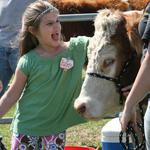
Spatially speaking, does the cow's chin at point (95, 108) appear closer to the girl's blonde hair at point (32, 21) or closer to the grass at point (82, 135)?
the girl's blonde hair at point (32, 21)

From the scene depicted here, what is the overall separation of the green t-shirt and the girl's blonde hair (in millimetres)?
180

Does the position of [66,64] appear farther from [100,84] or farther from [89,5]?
[89,5]

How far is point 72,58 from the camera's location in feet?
13.3

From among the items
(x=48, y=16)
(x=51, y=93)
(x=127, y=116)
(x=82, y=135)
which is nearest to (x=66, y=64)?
(x=51, y=93)

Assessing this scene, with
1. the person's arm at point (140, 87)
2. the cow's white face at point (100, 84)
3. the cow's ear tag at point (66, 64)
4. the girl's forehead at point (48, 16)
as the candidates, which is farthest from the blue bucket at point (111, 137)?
the person's arm at point (140, 87)

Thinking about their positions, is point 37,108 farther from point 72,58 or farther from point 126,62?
point 126,62

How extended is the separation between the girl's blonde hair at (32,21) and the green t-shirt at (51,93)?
180 millimetres

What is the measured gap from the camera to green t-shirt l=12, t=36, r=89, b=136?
159 inches

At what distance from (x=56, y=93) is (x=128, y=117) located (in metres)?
1.22

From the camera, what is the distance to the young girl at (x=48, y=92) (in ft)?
13.2

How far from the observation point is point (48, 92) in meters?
4.04

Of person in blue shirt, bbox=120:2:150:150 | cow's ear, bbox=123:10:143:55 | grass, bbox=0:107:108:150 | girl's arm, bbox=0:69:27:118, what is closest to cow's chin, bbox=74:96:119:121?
cow's ear, bbox=123:10:143:55

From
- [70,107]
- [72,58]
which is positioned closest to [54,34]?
[72,58]

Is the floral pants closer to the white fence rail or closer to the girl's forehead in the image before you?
the girl's forehead
